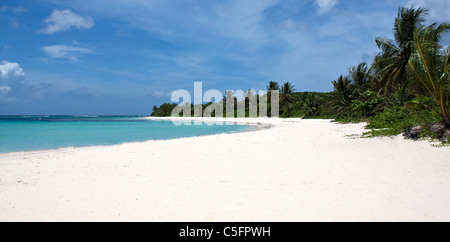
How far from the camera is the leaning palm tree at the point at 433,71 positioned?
9039 millimetres

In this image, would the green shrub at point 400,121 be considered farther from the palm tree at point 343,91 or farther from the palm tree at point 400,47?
the palm tree at point 343,91

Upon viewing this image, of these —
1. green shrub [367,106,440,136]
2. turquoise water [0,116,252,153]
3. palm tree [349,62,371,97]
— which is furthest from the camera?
palm tree [349,62,371,97]

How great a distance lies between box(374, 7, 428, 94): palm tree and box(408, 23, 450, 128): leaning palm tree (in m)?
9.91

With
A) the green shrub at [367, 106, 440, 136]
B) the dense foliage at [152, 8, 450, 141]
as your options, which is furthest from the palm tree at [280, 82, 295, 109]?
the green shrub at [367, 106, 440, 136]

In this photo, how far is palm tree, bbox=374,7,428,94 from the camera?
19.0m

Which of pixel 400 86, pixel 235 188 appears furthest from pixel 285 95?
pixel 235 188

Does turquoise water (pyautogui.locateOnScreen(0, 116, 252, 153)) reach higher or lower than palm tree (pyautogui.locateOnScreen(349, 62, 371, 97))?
lower

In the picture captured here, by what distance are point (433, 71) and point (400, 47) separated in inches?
507

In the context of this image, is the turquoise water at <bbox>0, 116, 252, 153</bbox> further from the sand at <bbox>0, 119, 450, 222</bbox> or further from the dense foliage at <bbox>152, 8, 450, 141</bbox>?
the dense foliage at <bbox>152, 8, 450, 141</bbox>

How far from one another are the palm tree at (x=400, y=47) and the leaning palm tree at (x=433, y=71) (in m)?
9.91

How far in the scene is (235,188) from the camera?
462cm

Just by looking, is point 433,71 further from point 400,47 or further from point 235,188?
point 400,47

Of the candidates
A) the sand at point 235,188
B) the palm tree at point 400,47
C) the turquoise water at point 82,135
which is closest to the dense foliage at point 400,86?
the palm tree at point 400,47

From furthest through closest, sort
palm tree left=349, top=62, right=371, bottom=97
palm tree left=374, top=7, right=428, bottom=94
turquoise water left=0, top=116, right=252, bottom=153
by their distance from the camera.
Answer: palm tree left=349, top=62, right=371, bottom=97 → palm tree left=374, top=7, right=428, bottom=94 → turquoise water left=0, top=116, right=252, bottom=153
